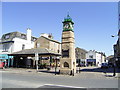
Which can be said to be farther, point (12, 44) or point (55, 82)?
point (12, 44)

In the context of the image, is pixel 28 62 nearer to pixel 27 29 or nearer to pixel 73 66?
pixel 27 29

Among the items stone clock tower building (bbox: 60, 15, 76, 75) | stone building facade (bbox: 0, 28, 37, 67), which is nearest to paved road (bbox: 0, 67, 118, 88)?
stone clock tower building (bbox: 60, 15, 76, 75)

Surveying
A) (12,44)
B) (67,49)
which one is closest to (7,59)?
(12,44)

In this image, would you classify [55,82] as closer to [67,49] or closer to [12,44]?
[67,49]

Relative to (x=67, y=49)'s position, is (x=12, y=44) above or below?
above

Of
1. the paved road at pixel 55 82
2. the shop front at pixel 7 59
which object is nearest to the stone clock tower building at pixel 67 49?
the paved road at pixel 55 82

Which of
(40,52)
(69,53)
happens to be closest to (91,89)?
(69,53)

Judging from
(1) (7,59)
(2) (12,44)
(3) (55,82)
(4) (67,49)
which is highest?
(2) (12,44)

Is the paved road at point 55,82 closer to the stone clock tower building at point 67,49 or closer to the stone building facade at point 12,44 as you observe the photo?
the stone clock tower building at point 67,49

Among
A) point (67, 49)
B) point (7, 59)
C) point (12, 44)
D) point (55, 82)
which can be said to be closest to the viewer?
point (55, 82)

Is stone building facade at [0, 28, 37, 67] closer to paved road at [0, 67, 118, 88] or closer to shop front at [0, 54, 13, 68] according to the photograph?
shop front at [0, 54, 13, 68]

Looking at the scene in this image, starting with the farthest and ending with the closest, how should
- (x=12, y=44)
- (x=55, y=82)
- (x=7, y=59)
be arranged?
(x=7, y=59) < (x=12, y=44) < (x=55, y=82)

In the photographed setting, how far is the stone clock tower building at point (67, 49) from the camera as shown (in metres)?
22.2

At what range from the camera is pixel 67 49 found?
22.7 meters
